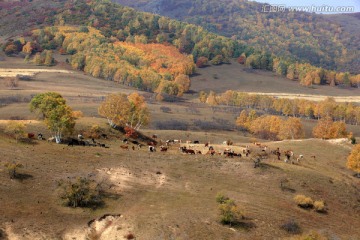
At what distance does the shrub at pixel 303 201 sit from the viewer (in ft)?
242

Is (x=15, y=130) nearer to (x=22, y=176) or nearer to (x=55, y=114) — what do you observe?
(x=55, y=114)

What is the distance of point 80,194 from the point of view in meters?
64.0

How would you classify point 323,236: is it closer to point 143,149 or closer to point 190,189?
point 190,189

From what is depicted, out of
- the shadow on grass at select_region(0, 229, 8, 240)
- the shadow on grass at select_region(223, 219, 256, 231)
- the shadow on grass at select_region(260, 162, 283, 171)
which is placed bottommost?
the shadow on grass at select_region(223, 219, 256, 231)

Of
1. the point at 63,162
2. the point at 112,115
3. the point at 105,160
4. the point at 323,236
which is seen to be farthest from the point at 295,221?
the point at 112,115

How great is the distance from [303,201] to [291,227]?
9926 mm

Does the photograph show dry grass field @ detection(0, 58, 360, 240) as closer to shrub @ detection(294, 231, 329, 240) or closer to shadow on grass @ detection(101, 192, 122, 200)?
shadow on grass @ detection(101, 192, 122, 200)

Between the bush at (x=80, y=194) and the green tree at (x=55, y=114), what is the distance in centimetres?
2253

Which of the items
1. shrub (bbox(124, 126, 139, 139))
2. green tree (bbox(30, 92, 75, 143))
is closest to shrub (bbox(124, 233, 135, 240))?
green tree (bbox(30, 92, 75, 143))

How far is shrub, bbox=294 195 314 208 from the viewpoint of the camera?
73.8 meters

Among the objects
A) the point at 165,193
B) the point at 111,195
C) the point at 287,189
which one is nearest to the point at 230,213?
the point at 165,193

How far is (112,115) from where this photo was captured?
4368 inches

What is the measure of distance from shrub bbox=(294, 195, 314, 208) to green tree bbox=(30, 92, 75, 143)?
1890 inches

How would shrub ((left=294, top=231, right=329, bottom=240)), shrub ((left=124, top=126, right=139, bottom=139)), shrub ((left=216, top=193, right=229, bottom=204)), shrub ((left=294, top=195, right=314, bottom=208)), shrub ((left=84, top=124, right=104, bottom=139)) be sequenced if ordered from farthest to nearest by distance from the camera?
shrub ((left=124, top=126, right=139, bottom=139))
shrub ((left=84, top=124, right=104, bottom=139))
shrub ((left=294, top=195, right=314, bottom=208))
shrub ((left=216, top=193, right=229, bottom=204))
shrub ((left=294, top=231, right=329, bottom=240))
